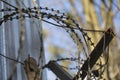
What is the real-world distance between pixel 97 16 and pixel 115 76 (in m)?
1.66

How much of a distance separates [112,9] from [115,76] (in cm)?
155

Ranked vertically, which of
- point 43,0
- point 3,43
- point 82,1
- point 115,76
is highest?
point 82,1

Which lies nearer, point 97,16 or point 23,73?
point 23,73

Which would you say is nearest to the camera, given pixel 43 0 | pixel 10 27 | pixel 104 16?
pixel 10 27

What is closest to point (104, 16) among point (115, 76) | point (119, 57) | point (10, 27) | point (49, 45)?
point (119, 57)

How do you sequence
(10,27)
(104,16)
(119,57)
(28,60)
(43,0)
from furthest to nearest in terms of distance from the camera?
(104,16), (119,57), (43,0), (10,27), (28,60)

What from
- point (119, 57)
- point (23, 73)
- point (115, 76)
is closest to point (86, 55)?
point (23, 73)

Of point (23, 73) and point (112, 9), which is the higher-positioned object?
point (112, 9)

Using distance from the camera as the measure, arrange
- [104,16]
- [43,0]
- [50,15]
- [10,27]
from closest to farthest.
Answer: [50,15] < [10,27] < [43,0] < [104,16]

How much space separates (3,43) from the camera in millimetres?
1994

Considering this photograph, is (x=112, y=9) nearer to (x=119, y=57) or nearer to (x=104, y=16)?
(x=104, y=16)

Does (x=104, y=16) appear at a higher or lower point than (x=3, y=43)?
higher

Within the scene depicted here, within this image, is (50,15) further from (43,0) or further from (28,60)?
(43,0)

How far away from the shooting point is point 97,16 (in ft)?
20.0
